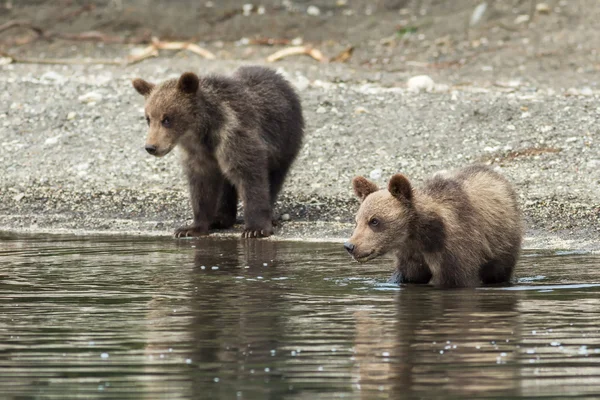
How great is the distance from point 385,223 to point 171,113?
358cm

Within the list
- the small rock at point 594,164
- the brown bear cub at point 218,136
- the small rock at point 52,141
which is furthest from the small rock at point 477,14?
the brown bear cub at point 218,136

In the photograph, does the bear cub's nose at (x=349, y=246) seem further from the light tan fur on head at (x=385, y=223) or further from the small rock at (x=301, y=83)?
the small rock at (x=301, y=83)

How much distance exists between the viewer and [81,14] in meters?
23.9

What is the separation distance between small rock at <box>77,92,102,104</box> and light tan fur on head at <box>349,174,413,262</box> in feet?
26.2

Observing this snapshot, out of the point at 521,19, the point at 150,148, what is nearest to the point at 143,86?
the point at 150,148

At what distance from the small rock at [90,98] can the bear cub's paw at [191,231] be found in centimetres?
447

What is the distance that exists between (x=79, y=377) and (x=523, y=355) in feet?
6.69

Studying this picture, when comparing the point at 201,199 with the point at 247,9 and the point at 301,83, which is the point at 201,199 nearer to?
the point at 301,83

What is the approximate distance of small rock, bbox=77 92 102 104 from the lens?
52.5 feet

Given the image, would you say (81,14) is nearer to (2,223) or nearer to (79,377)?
(2,223)

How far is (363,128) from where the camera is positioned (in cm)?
1458

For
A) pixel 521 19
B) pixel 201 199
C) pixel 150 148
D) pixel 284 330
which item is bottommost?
pixel 284 330

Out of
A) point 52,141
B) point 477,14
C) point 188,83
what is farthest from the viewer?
point 477,14

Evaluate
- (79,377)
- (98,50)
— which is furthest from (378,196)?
(98,50)
